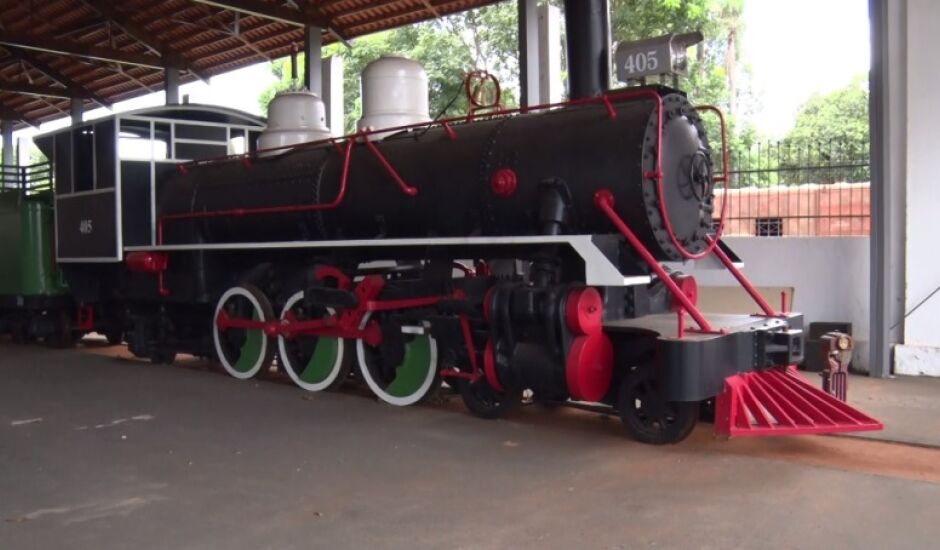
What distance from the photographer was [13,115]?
23.6m

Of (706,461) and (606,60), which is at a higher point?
(606,60)

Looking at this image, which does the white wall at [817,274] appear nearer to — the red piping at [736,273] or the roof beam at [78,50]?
the red piping at [736,273]

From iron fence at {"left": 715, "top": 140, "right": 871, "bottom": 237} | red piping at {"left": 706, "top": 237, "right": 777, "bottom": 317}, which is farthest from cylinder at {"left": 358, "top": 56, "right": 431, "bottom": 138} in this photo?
iron fence at {"left": 715, "top": 140, "right": 871, "bottom": 237}

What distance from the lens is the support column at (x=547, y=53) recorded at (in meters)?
9.83

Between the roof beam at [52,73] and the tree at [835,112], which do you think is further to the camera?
the tree at [835,112]

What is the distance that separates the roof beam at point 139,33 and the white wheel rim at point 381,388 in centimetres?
1077

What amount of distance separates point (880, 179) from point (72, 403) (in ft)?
24.1

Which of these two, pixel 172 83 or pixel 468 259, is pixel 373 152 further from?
pixel 172 83

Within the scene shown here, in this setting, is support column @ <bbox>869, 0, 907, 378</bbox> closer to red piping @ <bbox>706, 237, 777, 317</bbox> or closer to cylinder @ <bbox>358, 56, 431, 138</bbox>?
red piping @ <bbox>706, 237, 777, 317</bbox>

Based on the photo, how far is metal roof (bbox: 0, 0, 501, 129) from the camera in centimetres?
1253

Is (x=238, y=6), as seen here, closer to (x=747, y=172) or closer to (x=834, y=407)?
(x=747, y=172)

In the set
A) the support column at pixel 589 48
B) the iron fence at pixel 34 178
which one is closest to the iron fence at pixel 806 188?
the support column at pixel 589 48

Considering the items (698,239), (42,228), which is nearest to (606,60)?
(698,239)

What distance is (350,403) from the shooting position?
21.1ft
